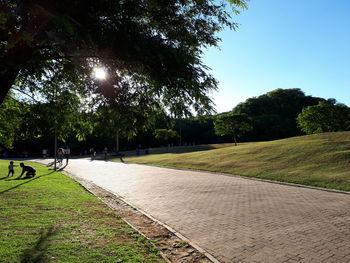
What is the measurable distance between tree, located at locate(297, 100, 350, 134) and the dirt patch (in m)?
43.9

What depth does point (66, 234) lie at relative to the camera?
5551 millimetres

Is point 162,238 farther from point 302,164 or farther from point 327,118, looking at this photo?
point 327,118

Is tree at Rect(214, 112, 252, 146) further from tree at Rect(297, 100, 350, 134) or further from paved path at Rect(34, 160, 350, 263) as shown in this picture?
paved path at Rect(34, 160, 350, 263)

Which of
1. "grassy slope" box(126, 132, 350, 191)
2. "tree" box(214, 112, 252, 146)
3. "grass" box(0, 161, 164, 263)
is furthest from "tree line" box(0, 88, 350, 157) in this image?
"grassy slope" box(126, 132, 350, 191)

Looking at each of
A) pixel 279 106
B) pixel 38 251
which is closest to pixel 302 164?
pixel 38 251

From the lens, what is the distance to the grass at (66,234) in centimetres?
448

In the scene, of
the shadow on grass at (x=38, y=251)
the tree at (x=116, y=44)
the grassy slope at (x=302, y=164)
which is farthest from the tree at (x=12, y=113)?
the grassy slope at (x=302, y=164)

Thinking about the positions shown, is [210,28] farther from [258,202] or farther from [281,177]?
[281,177]

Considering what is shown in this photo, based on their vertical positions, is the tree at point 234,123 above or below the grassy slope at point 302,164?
above

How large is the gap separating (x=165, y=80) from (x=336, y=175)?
11.7 meters

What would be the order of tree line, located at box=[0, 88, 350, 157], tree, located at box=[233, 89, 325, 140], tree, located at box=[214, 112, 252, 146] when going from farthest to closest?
tree, located at box=[233, 89, 325, 140] < tree, located at box=[214, 112, 252, 146] < tree line, located at box=[0, 88, 350, 157]

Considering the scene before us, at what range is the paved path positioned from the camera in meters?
4.77

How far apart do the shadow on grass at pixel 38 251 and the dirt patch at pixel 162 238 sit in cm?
183

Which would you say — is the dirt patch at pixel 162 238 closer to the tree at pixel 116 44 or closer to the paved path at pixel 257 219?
the paved path at pixel 257 219
